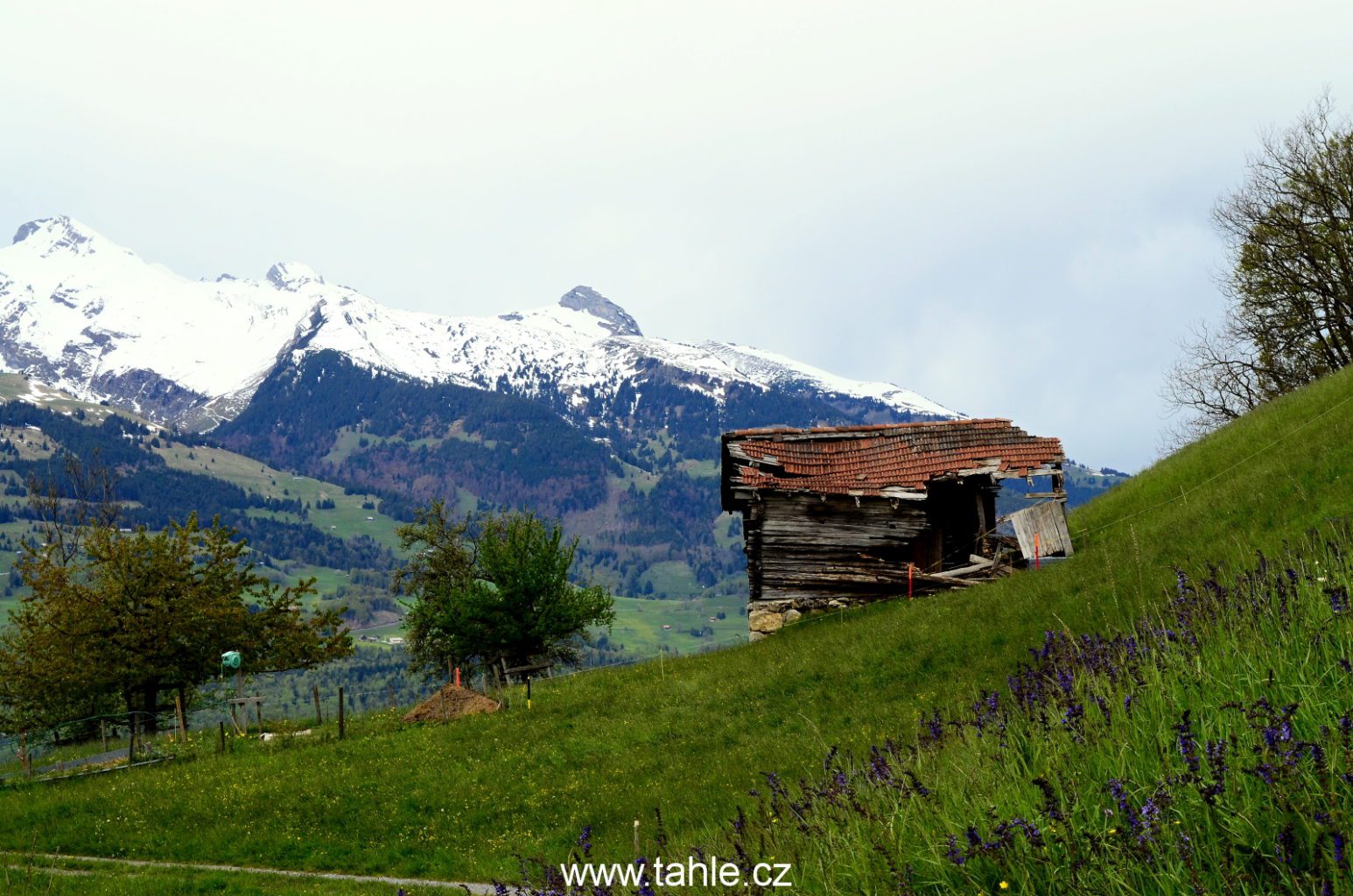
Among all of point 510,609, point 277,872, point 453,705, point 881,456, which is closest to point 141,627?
point 510,609

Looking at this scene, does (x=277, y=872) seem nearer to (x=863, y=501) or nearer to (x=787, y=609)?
(x=787, y=609)

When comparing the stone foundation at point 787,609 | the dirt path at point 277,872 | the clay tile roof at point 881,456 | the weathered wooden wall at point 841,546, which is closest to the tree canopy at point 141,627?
the dirt path at point 277,872

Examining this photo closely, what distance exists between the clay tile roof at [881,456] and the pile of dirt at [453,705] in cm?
1209

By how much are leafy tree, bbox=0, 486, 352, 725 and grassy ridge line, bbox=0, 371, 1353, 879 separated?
1993cm

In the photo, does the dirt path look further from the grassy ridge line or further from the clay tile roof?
the clay tile roof

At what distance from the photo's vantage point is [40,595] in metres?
46.2

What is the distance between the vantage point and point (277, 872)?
18531 mm

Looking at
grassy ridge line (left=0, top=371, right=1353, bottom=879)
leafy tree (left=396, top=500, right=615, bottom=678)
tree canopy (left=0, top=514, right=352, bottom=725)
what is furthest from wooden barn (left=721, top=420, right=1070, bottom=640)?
tree canopy (left=0, top=514, right=352, bottom=725)

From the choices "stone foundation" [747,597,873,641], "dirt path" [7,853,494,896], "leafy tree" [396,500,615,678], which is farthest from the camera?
"leafy tree" [396,500,615,678]

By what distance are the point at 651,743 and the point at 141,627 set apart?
3368 centimetres

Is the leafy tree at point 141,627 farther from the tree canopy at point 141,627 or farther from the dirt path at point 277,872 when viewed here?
the dirt path at point 277,872

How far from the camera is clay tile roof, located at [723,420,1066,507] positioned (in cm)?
3256

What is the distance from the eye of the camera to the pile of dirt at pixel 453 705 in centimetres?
2995

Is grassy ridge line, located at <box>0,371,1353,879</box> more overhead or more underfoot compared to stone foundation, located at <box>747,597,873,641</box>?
more underfoot
